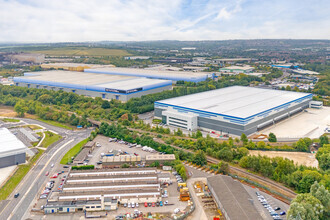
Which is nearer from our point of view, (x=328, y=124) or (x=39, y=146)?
(x=39, y=146)

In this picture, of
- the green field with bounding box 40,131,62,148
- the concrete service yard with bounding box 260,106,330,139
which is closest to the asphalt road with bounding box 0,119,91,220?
the green field with bounding box 40,131,62,148

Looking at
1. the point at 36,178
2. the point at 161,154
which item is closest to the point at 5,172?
the point at 36,178

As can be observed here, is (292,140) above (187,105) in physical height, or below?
below

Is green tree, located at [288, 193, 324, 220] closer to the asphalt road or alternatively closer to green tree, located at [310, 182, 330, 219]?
green tree, located at [310, 182, 330, 219]

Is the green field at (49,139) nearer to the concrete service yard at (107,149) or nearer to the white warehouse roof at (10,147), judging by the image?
the white warehouse roof at (10,147)

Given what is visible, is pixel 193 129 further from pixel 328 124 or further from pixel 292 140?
pixel 328 124

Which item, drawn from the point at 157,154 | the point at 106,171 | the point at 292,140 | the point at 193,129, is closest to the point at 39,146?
the point at 106,171

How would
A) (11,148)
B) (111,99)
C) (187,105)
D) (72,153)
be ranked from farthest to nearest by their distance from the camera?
(111,99), (187,105), (72,153), (11,148)

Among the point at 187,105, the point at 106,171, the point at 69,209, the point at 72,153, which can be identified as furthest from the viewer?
the point at 187,105
